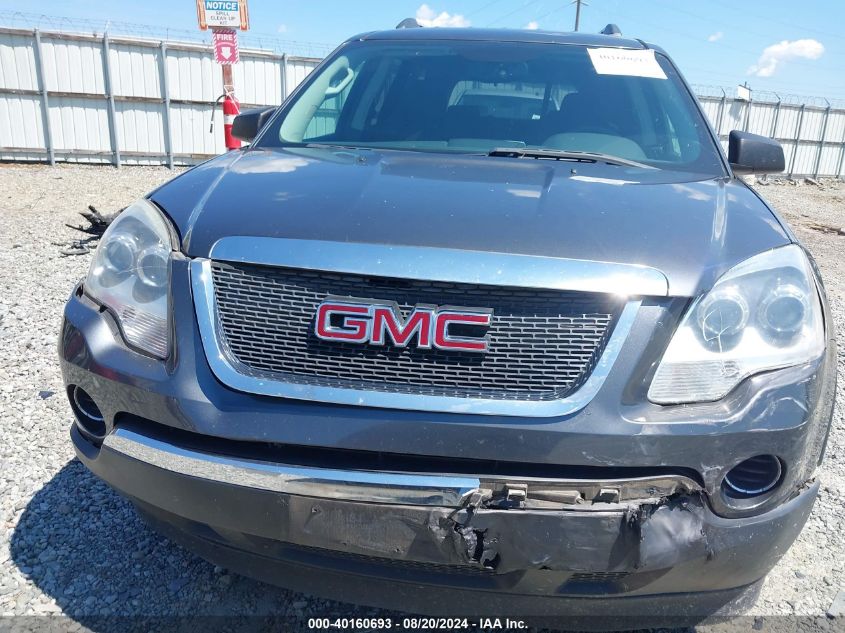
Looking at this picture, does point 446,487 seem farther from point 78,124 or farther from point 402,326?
point 78,124

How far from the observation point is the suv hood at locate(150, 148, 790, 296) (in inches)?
62.7

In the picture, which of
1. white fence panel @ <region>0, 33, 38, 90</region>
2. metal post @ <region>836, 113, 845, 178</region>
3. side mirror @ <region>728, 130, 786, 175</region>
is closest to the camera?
side mirror @ <region>728, 130, 786, 175</region>

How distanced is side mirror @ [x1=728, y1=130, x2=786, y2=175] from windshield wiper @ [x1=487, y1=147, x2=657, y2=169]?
67 centimetres

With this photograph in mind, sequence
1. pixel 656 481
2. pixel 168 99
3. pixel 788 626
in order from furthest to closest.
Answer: pixel 168 99 < pixel 788 626 < pixel 656 481

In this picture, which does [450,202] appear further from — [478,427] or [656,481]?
[656,481]

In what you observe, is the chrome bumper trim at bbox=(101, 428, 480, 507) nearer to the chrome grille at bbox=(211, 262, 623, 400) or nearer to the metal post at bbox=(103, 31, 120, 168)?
the chrome grille at bbox=(211, 262, 623, 400)

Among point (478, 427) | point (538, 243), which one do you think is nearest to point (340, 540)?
point (478, 427)

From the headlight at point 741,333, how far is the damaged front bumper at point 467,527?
0.72ft

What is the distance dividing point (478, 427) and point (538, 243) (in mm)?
448

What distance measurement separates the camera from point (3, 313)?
446 cm

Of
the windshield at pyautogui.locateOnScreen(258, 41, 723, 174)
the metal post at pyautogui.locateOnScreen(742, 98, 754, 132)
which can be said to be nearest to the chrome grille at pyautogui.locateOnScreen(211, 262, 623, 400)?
the windshield at pyautogui.locateOnScreen(258, 41, 723, 174)

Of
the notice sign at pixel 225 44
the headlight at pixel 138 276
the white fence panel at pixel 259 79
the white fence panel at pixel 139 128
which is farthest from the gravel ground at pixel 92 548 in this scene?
the white fence panel at pixel 259 79

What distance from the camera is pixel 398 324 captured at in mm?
1533

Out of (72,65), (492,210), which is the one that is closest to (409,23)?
(492,210)
